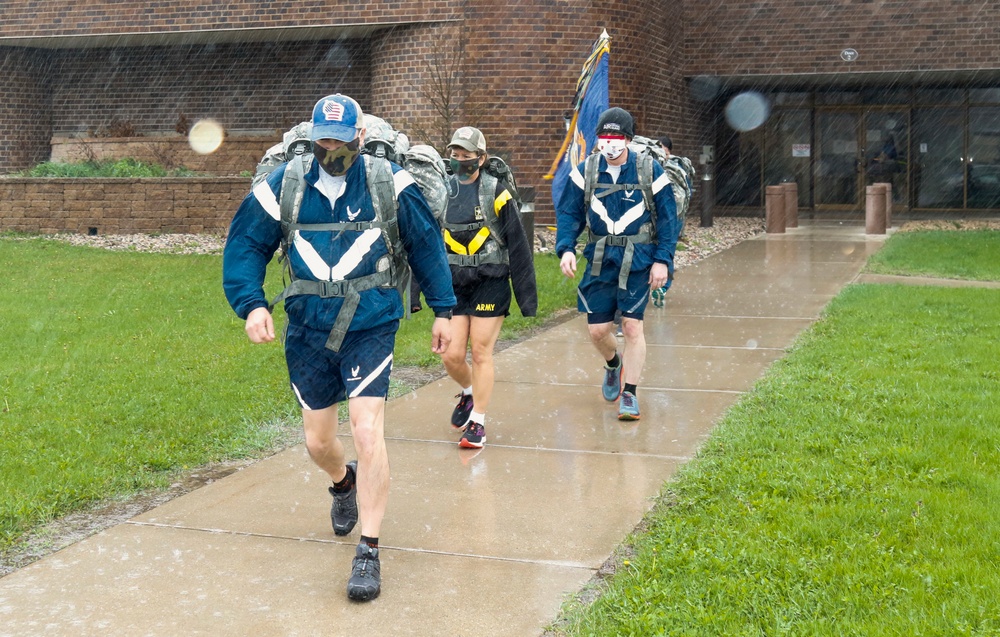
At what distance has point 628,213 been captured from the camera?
694 cm

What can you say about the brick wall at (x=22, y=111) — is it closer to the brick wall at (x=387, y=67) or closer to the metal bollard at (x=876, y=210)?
the brick wall at (x=387, y=67)

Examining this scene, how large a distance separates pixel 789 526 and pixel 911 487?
885 mm

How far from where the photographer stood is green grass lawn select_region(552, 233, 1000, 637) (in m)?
3.92

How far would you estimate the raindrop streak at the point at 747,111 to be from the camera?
2762 centimetres

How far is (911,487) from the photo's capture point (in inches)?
208

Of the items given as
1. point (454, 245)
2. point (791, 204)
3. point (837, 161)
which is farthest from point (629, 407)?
point (837, 161)

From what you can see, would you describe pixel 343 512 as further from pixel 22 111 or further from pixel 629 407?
pixel 22 111

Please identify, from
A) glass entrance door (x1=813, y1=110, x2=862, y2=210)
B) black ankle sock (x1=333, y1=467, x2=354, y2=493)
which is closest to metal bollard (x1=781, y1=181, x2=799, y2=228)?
glass entrance door (x1=813, y1=110, x2=862, y2=210)

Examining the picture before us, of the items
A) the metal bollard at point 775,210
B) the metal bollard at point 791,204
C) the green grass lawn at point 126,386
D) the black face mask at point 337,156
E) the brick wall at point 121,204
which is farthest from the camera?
the metal bollard at point 791,204

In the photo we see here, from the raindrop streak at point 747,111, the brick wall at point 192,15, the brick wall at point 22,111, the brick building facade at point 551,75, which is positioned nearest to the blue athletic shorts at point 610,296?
the brick building facade at point 551,75

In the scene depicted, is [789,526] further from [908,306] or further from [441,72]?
[441,72]

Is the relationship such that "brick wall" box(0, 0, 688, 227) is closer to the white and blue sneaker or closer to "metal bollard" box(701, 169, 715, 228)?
"metal bollard" box(701, 169, 715, 228)

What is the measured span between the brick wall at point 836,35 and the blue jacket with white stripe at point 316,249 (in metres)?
21.5

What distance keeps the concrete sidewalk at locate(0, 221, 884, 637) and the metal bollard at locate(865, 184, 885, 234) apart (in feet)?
45.8
